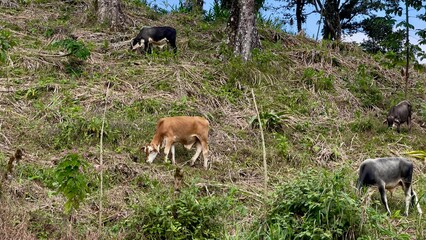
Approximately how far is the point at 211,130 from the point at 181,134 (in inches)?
52.6

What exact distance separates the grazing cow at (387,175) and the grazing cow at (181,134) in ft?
8.70

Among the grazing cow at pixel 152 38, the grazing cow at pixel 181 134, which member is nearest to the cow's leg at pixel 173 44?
the grazing cow at pixel 152 38

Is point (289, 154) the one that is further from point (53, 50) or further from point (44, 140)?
point (53, 50)

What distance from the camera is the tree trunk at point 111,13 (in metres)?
15.6

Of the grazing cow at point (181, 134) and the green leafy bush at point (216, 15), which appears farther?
the green leafy bush at point (216, 15)

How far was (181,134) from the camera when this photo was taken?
33.0ft

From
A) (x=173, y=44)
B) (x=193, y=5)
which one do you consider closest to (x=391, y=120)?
(x=173, y=44)

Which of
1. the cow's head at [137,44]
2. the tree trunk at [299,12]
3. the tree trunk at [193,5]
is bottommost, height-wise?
the cow's head at [137,44]

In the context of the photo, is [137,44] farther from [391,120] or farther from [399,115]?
[399,115]

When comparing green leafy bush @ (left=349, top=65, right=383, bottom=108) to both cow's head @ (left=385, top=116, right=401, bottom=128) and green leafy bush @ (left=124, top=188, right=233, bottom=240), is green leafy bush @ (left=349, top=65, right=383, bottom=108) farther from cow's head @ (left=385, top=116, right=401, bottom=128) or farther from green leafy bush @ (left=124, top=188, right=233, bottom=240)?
green leafy bush @ (left=124, top=188, right=233, bottom=240)

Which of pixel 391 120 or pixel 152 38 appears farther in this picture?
pixel 152 38

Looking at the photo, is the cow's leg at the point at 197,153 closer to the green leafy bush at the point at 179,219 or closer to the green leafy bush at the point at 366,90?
the green leafy bush at the point at 179,219

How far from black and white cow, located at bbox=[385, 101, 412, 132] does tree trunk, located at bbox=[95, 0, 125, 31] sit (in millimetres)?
7018

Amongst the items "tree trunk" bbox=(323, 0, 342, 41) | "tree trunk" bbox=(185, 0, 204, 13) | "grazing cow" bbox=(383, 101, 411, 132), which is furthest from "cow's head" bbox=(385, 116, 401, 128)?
"tree trunk" bbox=(323, 0, 342, 41)
